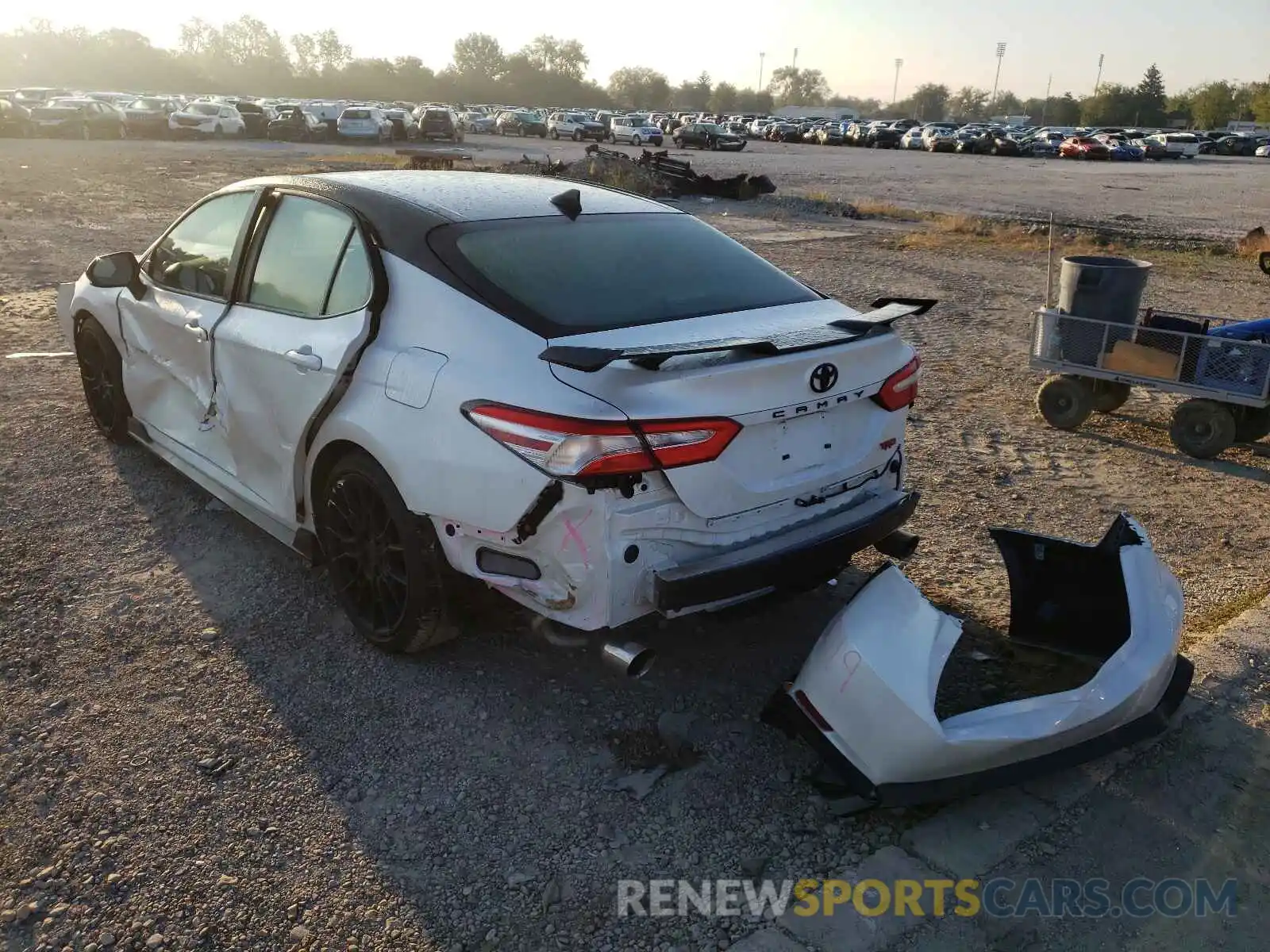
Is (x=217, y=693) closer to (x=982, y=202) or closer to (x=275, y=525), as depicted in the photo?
(x=275, y=525)

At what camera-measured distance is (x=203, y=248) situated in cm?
465

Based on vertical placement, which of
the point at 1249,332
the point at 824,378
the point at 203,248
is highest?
the point at 203,248

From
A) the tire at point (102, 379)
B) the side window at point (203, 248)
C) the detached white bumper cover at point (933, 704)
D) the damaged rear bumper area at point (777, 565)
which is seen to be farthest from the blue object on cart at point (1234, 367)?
the tire at point (102, 379)

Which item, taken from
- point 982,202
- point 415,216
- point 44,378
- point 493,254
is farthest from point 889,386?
point 982,202

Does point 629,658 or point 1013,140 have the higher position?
point 1013,140

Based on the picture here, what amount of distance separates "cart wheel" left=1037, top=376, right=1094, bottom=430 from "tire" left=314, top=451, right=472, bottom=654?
4760 mm

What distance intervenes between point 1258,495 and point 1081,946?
13.4 feet

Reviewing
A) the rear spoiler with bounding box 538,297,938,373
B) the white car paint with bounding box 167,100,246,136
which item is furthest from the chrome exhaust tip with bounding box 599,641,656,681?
the white car paint with bounding box 167,100,246,136

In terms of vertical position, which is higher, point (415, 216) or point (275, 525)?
point (415, 216)

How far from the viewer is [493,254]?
11.4 feet

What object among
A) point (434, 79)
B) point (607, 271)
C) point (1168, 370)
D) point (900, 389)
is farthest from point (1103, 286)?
point (434, 79)

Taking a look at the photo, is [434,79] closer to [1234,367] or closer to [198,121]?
[198,121]

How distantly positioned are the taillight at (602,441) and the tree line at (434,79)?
114 meters

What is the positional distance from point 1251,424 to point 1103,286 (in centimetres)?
124
